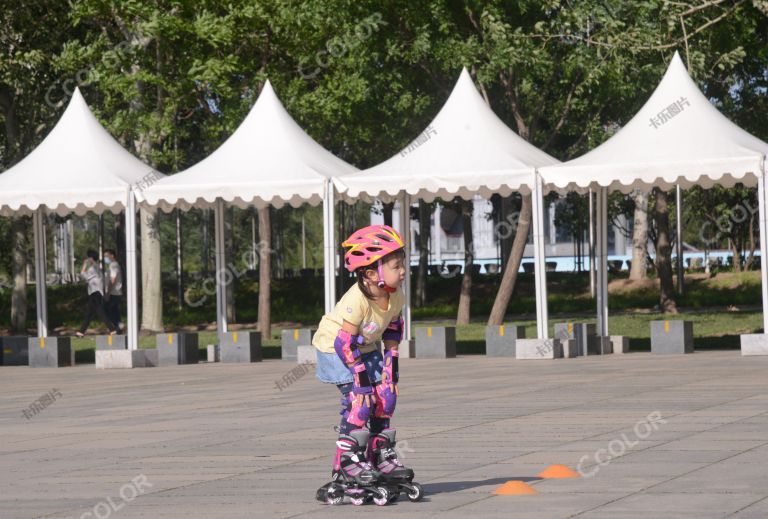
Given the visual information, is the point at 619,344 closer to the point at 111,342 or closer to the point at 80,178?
the point at 111,342

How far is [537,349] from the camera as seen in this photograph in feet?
75.0

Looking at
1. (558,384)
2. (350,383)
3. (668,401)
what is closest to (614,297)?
(558,384)

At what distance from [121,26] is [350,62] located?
217 inches

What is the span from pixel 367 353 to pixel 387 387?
0.77ft

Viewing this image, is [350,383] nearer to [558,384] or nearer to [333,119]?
[558,384]

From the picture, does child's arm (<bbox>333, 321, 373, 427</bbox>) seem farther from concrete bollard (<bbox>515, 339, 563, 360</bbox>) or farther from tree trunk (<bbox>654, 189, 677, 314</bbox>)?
tree trunk (<bbox>654, 189, 677, 314</bbox>)

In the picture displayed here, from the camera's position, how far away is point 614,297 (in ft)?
147

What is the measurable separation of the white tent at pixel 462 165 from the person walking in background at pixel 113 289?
8.18 metres

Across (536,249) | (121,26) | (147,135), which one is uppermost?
(121,26)

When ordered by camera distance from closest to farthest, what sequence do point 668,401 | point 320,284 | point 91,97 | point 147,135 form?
1. point 668,401
2. point 147,135
3. point 91,97
4. point 320,284

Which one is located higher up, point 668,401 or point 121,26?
point 121,26

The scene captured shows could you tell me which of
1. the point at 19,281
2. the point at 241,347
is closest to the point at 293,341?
the point at 241,347

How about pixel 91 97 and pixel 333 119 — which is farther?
pixel 91 97

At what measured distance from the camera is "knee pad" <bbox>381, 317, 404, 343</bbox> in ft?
27.3
